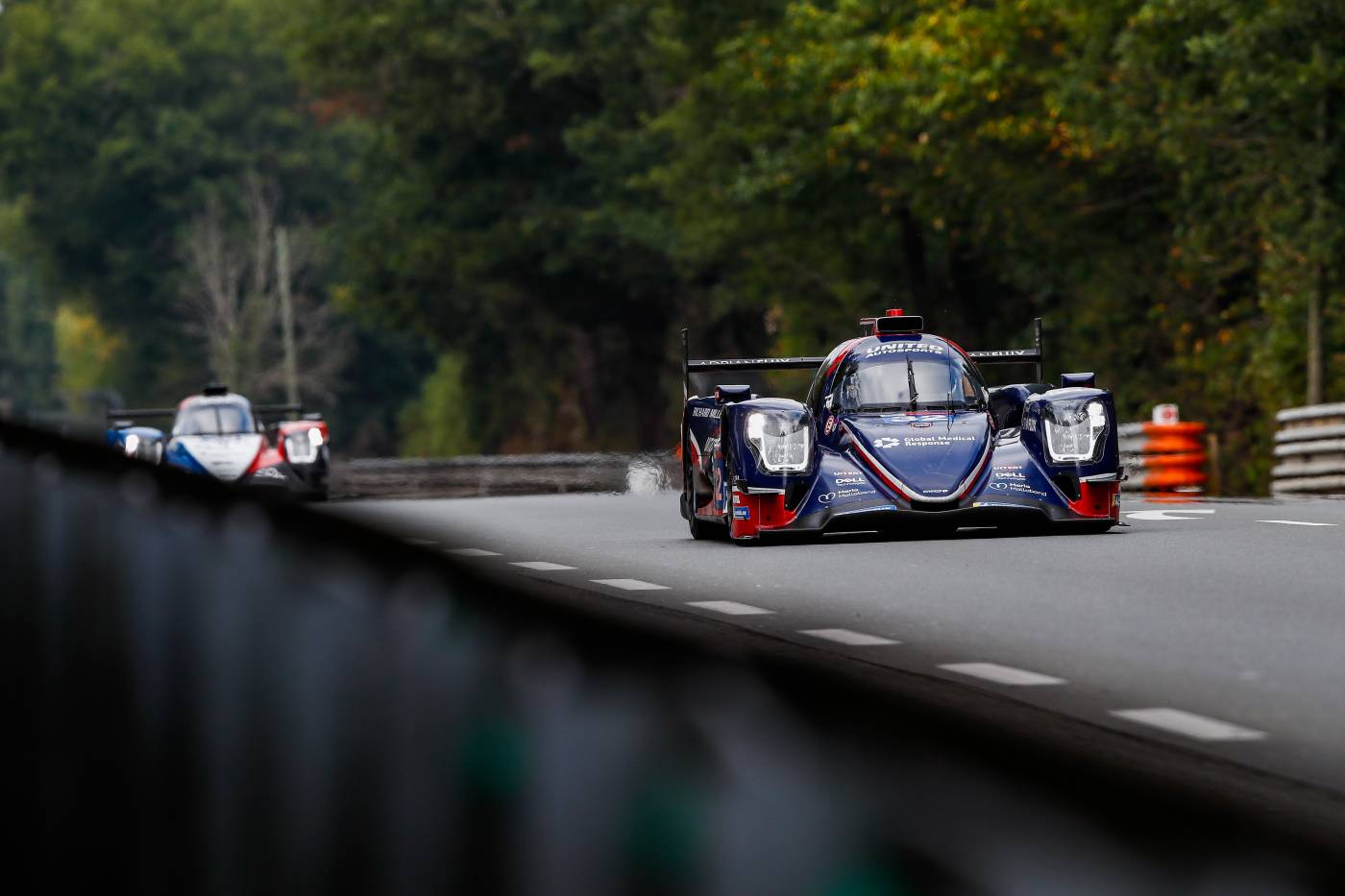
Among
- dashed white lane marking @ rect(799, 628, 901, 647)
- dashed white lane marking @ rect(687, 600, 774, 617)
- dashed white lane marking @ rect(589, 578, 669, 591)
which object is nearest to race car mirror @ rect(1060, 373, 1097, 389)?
dashed white lane marking @ rect(589, 578, 669, 591)

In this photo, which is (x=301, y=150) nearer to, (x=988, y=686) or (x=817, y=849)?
(x=988, y=686)

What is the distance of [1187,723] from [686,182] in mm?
44992

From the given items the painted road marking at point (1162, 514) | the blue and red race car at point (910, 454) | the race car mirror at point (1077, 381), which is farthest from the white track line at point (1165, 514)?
the blue and red race car at point (910, 454)

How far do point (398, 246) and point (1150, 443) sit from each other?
134ft

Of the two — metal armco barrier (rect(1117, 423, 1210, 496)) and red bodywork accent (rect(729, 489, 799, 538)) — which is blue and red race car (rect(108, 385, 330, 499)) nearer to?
metal armco barrier (rect(1117, 423, 1210, 496))

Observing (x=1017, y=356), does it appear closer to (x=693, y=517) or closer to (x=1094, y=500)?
(x=1094, y=500)

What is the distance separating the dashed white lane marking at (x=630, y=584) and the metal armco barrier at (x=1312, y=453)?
11549mm

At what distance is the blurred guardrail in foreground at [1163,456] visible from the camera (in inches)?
1075

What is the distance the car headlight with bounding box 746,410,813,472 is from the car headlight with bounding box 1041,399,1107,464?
60.7 inches

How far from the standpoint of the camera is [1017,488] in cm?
1594

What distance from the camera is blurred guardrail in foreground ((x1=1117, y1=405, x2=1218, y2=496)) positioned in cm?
2730

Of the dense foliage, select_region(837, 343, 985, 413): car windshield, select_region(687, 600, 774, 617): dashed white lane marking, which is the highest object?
the dense foliage

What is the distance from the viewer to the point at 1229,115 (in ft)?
104

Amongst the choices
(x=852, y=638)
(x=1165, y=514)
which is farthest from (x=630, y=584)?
(x=1165, y=514)
